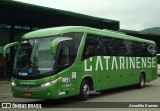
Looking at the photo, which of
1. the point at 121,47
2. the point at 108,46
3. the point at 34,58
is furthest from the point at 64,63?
the point at 121,47

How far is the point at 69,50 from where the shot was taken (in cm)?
1447

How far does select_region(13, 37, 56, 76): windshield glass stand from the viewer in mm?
13617

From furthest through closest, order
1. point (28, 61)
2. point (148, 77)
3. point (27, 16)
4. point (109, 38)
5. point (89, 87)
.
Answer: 1. point (27, 16)
2. point (148, 77)
3. point (109, 38)
4. point (89, 87)
5. point (28, 61)

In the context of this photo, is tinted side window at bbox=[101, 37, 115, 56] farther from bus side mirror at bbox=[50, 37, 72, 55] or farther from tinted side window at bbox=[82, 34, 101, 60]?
bus side mirror at bbox=[50, 37, 72, 55]

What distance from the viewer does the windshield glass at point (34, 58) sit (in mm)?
13617

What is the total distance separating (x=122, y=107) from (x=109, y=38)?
5805mm

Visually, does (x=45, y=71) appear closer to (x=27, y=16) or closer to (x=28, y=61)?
(x=28, y=61)

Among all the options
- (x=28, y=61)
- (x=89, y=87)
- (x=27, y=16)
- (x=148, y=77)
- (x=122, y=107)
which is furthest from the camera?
(x=27, y=16)

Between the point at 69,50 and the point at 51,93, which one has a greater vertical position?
the point at 69,50

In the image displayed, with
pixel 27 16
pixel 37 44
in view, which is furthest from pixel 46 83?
pixel 27 16

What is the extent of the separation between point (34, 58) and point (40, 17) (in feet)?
47.7

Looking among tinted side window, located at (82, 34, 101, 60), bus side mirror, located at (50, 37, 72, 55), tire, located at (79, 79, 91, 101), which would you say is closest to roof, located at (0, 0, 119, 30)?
tinted side window, located at (82, 34, 101, 60)

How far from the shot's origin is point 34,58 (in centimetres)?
1391

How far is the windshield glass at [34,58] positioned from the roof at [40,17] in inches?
321
